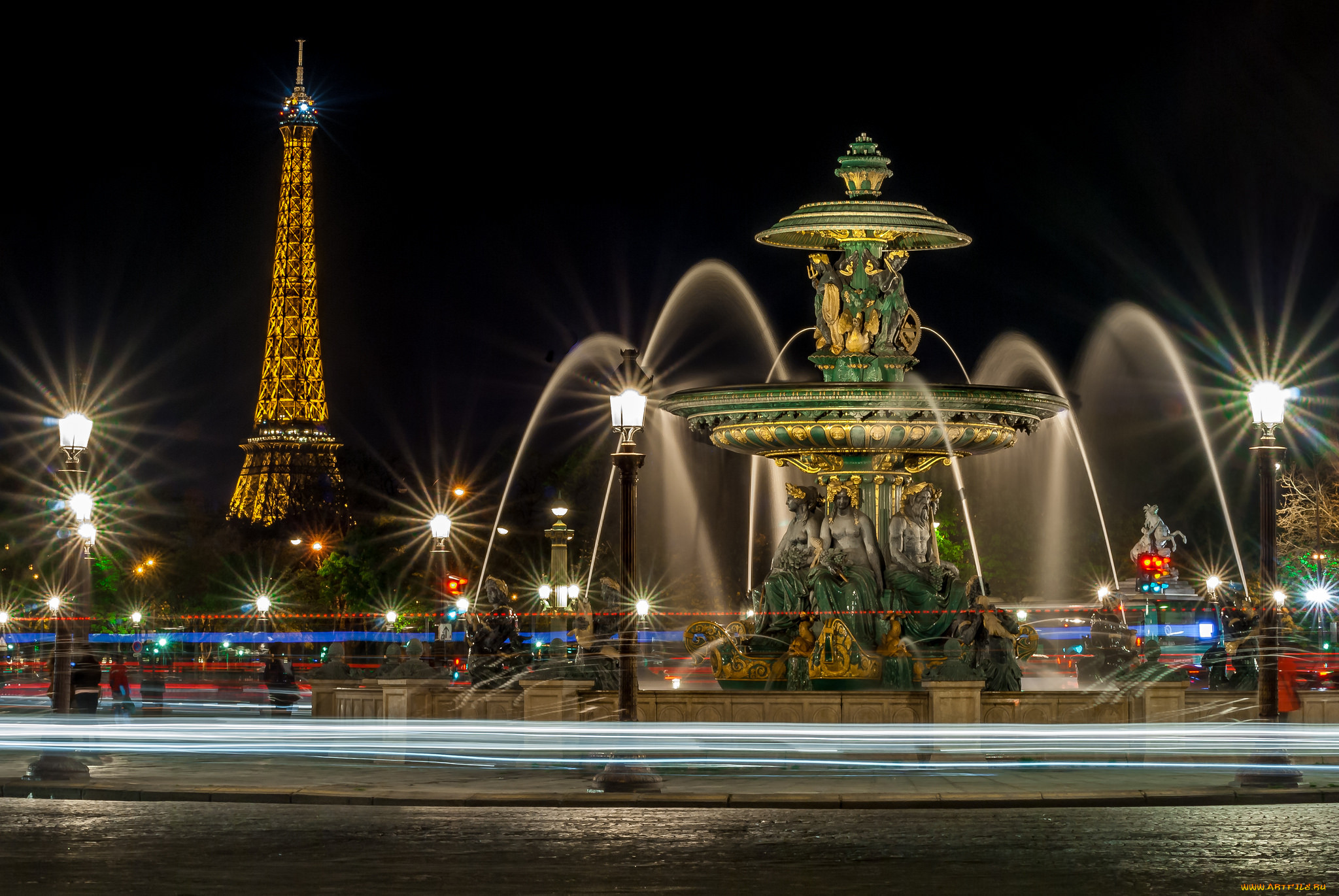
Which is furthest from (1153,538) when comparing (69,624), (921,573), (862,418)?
(69,624)

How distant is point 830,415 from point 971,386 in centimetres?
194

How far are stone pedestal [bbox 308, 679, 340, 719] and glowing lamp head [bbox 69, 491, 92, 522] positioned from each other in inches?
163

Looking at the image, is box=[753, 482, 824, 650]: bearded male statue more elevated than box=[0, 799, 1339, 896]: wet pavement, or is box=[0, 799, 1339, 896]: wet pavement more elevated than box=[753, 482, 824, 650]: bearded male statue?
box=[753, 482, 824, 650]: bearded male statue

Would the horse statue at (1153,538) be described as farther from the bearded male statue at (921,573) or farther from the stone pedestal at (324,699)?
the stone pedestal at (324,699)

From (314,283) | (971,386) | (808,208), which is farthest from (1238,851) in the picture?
(314,283)

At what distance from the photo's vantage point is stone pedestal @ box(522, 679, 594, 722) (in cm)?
2470

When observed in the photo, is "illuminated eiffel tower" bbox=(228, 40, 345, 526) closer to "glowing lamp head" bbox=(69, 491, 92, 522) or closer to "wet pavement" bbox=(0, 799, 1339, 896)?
"glowing lamp head" bbox=(69, 491, 92, 522)

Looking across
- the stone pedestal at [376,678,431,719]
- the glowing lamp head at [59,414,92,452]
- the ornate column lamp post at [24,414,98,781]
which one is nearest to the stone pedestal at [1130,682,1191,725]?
the stone pedestal at [376,678,431,719]

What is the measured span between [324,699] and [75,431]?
6.86m

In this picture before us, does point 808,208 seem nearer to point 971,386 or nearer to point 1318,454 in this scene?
point 971,386

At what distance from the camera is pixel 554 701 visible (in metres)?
24.8

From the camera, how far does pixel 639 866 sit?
515 inches

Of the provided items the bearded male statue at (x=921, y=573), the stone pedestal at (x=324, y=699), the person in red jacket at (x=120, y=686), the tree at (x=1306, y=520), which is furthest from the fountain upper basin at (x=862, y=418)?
the tree at (x=1306, y=520)

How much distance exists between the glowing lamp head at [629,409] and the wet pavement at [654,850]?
416 centimetres
